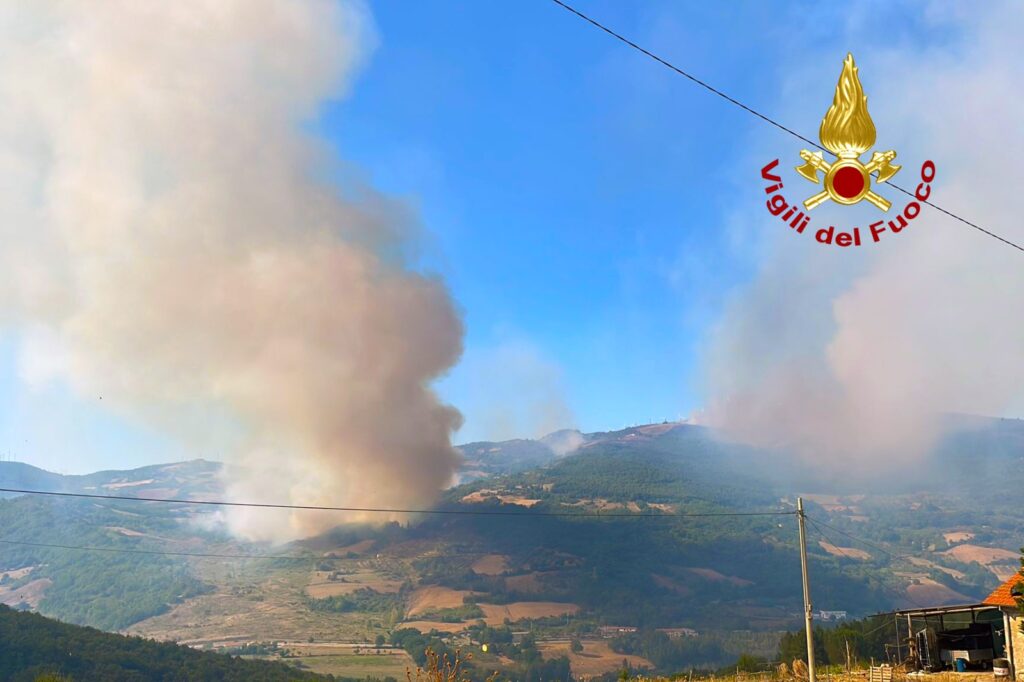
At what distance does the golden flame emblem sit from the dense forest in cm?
17898

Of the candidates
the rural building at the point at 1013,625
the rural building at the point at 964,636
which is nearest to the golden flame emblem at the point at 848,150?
the rural building at the point at 1013,625

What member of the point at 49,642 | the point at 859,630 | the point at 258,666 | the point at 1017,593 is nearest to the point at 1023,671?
the point at 1017,593

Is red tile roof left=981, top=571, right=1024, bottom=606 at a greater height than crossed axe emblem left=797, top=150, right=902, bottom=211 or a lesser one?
lesser

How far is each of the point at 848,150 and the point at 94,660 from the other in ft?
668

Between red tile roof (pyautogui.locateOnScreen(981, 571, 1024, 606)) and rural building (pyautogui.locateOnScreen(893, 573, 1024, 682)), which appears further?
rural building (pyautogui.locateOnScreen(893, 573, 1024, 682))

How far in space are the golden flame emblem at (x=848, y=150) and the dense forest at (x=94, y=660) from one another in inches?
7047

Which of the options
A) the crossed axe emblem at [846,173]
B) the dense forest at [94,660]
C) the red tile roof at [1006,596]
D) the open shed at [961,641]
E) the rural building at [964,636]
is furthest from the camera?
the dense forest at [94,660]

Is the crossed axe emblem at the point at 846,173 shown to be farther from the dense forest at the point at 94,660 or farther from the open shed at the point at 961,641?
the dense forest at the point at 94,660

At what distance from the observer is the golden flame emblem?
21.0 metres

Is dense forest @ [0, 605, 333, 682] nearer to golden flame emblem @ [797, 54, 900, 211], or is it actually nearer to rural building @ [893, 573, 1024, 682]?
rural building @ [893, 573, 1024, 682]

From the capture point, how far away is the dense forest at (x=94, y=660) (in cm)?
17225

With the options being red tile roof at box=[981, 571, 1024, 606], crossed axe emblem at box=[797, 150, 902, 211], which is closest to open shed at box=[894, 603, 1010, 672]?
red tile roof at box=[981, 571, 1024, 606]

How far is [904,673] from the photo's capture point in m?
50.2

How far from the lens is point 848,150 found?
2109cm
